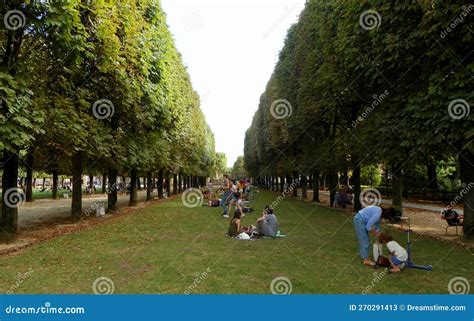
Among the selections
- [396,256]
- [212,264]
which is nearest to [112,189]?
[212,264]

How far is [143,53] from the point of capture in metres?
21.3

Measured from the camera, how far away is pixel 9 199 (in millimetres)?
13641

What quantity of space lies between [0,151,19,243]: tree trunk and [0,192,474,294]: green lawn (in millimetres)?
1435

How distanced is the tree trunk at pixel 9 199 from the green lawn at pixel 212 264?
1435 millimetres

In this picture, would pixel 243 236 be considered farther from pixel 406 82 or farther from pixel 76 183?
pixel 76 183

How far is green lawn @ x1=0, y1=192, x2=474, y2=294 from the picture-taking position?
836 cm

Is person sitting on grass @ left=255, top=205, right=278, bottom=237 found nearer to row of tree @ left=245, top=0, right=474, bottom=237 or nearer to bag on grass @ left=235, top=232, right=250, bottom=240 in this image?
bag on grass @ left=235, top=232, right=250, bottom=240

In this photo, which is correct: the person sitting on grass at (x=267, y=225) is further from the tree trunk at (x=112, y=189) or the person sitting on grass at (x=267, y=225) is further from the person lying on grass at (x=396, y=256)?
the tree trunk at (x=112, y=189)

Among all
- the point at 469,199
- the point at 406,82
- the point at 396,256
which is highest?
the point at 406,82

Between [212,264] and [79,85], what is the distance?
12.1m

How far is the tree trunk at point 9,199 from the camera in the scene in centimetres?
1362

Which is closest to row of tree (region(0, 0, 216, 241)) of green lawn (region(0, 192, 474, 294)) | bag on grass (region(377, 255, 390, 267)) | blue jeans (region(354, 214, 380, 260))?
green lawn (region(0, 192, 474, 294))

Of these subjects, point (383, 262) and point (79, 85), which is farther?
point (79, 85)

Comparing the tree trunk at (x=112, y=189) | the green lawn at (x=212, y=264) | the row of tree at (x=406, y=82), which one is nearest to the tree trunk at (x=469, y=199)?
the row of tree at (x=406, y=82)
